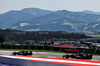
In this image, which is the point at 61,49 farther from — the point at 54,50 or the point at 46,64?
the point at 46,64

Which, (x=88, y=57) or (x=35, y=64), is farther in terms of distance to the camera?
(x=88, y=57)

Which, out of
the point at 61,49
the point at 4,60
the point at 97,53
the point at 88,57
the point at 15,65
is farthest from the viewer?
the point at 61,49

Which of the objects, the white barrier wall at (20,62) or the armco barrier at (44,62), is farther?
the white barrier wall at (20,62)

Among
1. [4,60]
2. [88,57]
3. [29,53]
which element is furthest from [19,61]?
[29,53]

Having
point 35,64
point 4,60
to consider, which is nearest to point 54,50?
point 4,60

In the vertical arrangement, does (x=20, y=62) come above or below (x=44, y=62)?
below

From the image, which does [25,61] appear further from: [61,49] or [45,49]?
[45,49]

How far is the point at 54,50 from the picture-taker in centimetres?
7331

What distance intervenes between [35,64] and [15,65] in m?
2.92

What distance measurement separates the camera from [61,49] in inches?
2773

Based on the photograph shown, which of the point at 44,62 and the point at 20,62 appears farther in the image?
the point at 20,62

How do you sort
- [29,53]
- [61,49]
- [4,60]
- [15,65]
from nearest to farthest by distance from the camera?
[15,65] < [4,60] < [29,53] < [61,49]

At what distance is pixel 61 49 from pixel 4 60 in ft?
167

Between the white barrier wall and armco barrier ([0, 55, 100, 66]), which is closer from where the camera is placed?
armco barrier ([0, 55, 100, 66])
